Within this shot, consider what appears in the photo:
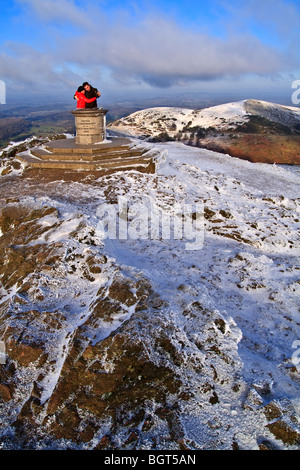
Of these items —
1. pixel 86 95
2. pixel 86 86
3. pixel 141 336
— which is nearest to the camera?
pixel 141 336

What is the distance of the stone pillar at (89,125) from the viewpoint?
1283 centimetres

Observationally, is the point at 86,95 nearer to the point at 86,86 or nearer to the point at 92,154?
the point at 86,86

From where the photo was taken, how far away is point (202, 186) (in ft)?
38.5

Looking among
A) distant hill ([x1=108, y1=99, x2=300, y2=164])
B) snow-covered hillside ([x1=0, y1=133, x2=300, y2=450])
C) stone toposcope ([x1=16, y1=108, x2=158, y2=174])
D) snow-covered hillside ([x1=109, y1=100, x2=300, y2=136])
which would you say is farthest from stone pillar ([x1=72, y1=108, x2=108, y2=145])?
snow-covered hillside ([x1=109, y1=100, x2=300, y2=136])

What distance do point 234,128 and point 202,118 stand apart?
5215 millimetres

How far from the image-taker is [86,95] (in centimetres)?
1304

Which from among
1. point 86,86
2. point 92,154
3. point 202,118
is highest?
point 202,118

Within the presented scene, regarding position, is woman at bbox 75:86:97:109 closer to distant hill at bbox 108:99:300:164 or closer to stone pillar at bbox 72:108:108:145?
stone pillar at bbox 72:108:108:145

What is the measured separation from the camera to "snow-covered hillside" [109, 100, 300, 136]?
27953 mm

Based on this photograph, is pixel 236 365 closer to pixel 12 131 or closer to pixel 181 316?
pixel 181 316

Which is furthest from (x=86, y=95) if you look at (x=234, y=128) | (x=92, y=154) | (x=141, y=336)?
(x=234, y=128)
